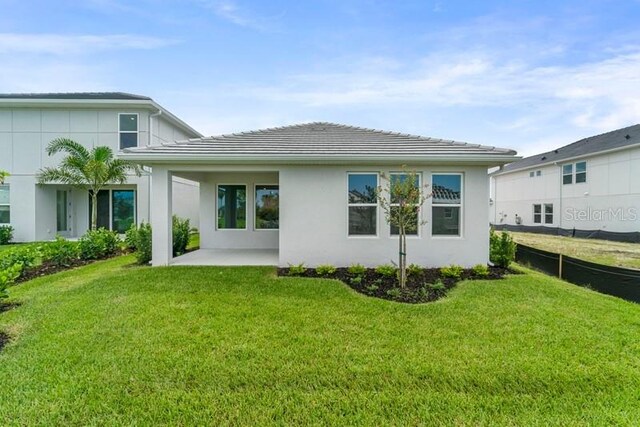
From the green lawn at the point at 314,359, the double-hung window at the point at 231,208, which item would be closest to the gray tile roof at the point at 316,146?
the double-hung window at the point at 231,208

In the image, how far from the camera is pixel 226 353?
4.24 meters

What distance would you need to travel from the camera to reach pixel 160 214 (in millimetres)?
9000

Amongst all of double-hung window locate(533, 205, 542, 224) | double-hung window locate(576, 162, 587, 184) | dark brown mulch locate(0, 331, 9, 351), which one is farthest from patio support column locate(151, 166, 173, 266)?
double-hung window locate(533, 205, 542, 224)

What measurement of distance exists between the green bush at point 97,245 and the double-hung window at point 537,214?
95.8ft

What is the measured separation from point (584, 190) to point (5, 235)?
34.1 meters

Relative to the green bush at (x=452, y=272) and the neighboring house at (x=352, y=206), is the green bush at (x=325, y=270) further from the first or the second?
the green bush at (x=452, y=272)

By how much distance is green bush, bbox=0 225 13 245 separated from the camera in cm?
1545

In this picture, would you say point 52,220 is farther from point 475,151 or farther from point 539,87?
point 539,87

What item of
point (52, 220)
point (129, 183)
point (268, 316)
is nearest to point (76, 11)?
point (129, 183)

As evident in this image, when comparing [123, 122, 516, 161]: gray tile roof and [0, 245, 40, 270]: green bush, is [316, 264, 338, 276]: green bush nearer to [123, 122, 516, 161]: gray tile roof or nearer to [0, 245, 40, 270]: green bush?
[123, 122, 516, 161]: gray tile roof

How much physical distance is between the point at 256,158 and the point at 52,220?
600 inches

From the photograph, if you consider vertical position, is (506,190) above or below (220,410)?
above

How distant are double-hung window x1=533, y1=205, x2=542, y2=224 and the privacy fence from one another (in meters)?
18.4

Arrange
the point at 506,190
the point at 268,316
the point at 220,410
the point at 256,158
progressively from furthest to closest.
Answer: the point at 506,190
the point at 256,158
the point at 268,316
the point at 220,410
